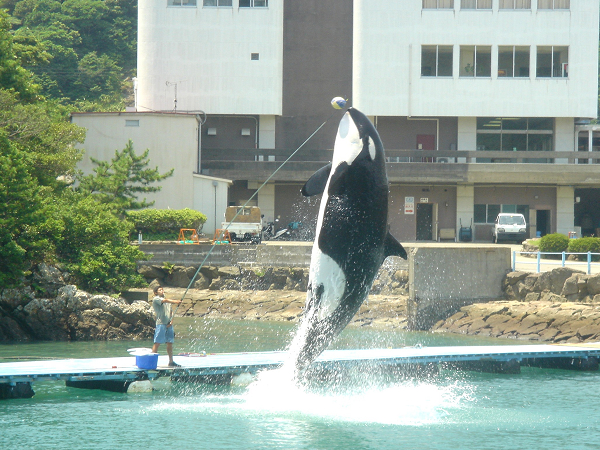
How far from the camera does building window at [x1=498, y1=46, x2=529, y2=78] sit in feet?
168

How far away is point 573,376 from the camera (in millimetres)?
20938

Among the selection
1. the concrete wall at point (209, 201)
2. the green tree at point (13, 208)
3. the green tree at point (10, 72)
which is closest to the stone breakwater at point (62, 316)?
the green tree at point (13, 208)

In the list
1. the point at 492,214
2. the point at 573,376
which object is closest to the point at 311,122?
the point at 492,214

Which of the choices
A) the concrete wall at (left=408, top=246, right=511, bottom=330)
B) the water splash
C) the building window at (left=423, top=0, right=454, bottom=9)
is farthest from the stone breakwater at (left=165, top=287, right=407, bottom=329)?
the building window at (left=423, top=0, right=454, bottom=9)

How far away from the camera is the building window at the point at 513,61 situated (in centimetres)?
5111

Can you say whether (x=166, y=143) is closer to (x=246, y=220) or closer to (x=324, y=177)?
(x=246, y=220)

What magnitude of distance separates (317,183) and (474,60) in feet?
141

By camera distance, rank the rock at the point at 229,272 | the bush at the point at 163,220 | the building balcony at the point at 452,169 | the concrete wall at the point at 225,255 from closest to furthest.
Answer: the concrete wall at the point at 225,255, the rock at the point at 229,272, the bush at the point at 163,220, the building balcony at the point at 452,169

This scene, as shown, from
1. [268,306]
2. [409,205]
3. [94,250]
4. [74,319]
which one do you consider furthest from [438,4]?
[74,319]

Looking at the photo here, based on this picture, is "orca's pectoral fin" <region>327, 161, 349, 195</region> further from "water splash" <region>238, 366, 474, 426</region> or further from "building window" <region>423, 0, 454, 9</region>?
A: "building window" <region>423, 0, 454, 9</region>

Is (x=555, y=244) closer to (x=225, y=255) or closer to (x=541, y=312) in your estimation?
(x=541, y=312)

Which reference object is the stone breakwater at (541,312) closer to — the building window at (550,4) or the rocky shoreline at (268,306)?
the rocky shoreline at (268,306)

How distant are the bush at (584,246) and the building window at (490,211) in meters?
16.8

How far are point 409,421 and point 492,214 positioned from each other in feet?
124
